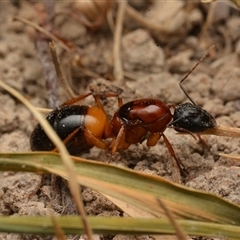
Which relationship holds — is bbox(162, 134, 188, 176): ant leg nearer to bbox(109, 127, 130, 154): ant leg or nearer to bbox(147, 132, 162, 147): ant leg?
bbox(147, 132, 162, 147): ant leg

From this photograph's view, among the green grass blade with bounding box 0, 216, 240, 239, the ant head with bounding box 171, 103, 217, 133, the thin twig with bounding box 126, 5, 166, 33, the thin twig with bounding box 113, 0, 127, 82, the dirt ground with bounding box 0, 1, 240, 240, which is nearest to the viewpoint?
the green grass blade with bounding box 0, 216, 240, 239

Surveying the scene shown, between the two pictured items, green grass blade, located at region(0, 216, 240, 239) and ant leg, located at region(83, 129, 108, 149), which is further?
ant leg, located at region(83, 129, 108, 149)

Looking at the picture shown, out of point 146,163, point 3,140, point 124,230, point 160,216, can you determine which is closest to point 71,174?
point 124,230

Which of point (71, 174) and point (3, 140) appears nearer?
point (71, 174)

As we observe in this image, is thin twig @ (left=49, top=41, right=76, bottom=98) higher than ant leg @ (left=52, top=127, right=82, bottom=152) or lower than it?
higher

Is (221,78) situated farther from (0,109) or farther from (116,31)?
(0,109)

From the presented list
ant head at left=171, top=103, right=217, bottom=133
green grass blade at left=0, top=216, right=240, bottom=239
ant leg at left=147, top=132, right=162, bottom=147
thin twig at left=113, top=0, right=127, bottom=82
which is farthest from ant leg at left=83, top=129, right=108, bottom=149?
green grass blade at left=0, top=216, right=240, bottom=239

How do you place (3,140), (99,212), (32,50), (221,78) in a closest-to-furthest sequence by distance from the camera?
(99,212)
(3,140)
(221,78)
(32,50)
